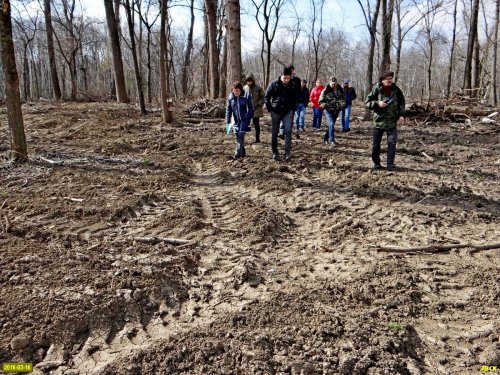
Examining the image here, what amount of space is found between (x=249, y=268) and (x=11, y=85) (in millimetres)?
6192

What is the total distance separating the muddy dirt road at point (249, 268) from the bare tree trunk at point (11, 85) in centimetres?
50

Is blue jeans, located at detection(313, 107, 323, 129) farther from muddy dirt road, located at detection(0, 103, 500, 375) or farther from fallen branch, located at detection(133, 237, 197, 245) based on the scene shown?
fallen branch, located at detection(133, 237, 197, 245)

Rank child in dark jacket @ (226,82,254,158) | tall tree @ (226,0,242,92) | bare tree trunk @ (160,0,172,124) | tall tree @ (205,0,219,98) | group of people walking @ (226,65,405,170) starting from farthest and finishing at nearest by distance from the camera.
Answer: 1. tall tree @ (205,0,219,98)
2. bare tree trunk @ (160,0,172,124)
3. tall tree @ (226,0,242,92)
4. child in dark jacket @ (226,82,254,158)
5. group of people walking @ (226,65,405,170)

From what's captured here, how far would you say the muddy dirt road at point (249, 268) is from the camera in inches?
110

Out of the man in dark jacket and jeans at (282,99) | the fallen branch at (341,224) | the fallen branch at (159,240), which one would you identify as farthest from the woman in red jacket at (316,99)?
the fallen branch at (159,240)

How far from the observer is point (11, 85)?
7.22 metres

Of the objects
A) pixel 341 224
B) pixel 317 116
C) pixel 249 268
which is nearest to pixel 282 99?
pixel 341 224

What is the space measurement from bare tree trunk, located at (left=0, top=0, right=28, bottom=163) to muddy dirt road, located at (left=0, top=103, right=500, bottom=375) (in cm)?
50

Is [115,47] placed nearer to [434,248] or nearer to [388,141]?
[388,141]

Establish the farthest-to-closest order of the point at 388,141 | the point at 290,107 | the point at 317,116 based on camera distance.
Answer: the point at 317,116 → the point at 290,107 → the point at 388,141

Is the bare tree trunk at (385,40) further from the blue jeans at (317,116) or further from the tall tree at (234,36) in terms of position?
the tall tree at (234,36)

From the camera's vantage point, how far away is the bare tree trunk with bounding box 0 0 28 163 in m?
6.95

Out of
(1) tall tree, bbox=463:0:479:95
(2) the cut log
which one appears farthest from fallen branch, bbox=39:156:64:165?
(1) tall tree, bbox=463:0:479:95

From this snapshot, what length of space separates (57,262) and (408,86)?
85819 mm
